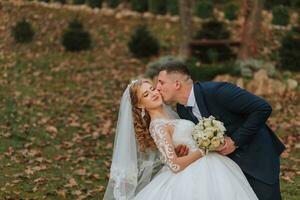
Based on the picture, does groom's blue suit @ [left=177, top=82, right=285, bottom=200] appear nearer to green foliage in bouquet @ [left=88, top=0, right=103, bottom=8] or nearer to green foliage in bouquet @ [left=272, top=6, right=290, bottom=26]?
green foliage in bouquet @ [left=272, top=6, right=290, bottom=26]

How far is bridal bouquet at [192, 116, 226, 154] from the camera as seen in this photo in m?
4.36

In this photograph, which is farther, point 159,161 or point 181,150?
point 159,161

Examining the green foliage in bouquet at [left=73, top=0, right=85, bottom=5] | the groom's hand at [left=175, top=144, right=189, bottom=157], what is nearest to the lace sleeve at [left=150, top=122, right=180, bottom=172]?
the groom's hand at [left=175, top=144, right=189, bottom=157]

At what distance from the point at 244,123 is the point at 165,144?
58 cm

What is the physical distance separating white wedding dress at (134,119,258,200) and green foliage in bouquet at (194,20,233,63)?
1125cm

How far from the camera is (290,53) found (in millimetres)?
15031

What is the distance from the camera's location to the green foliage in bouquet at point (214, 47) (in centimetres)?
1596

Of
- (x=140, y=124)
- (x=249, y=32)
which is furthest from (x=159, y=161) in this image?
(x=249, y=32)

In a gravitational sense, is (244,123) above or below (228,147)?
above

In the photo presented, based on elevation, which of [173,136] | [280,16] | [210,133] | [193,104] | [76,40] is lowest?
[76,40]

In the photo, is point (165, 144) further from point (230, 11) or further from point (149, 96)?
point (230, 11)

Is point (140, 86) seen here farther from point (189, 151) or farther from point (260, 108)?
point (260, 108)

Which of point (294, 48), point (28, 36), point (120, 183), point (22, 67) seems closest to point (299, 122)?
point (294, 48)

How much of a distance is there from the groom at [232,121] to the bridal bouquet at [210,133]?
116 millimetres
